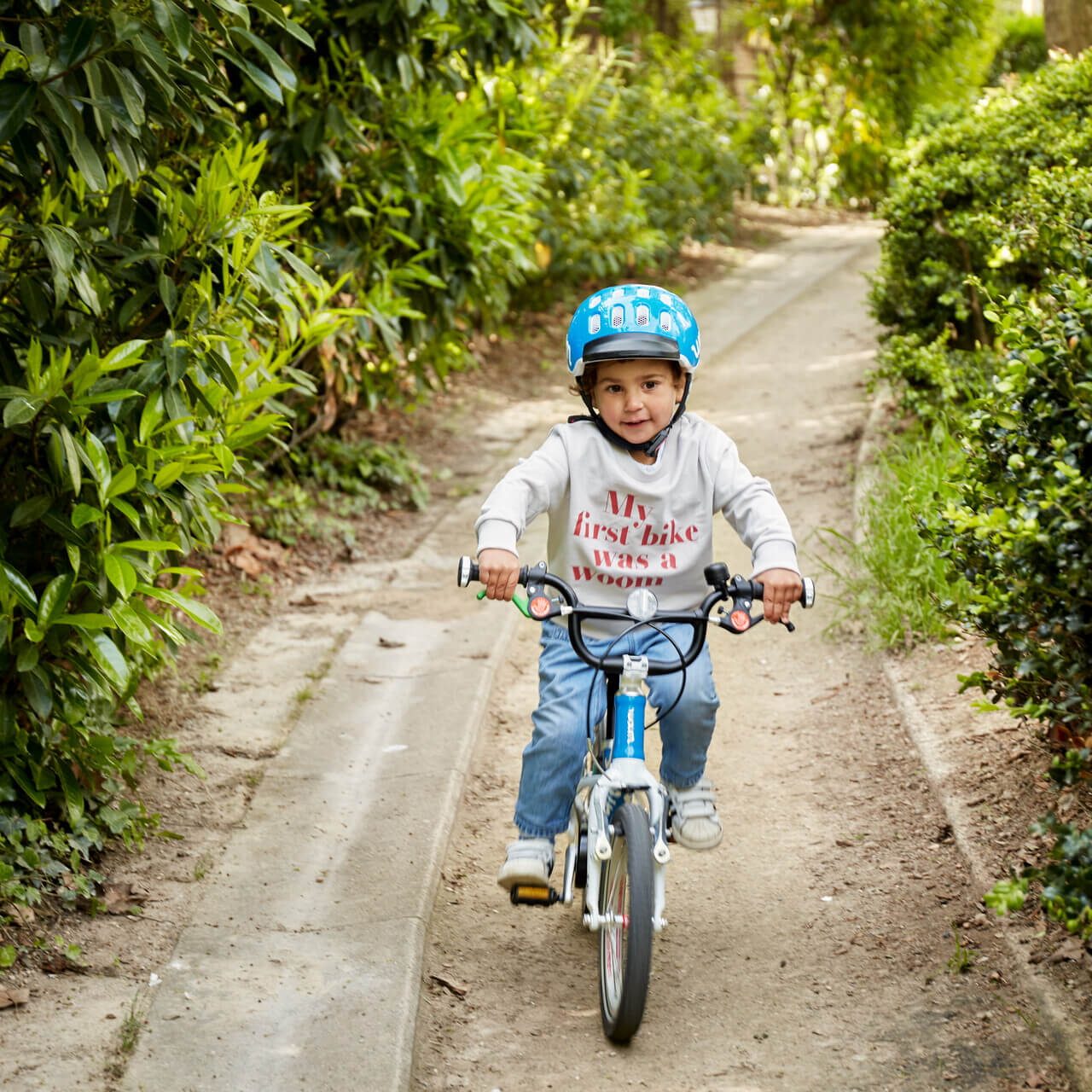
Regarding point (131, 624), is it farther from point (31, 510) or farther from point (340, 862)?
point (340, 862)

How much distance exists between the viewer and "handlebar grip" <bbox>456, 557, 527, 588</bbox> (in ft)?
9.49

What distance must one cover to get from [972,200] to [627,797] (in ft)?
15.2

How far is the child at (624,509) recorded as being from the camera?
10.9 ft

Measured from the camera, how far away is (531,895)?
3.40m

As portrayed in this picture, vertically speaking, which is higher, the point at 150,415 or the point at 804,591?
the point at 150,415

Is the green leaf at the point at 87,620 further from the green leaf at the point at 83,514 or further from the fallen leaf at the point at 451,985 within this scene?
the fallen leaf at the point at 451,985

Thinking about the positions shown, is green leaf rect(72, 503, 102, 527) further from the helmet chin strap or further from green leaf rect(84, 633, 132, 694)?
the helmet chin strap

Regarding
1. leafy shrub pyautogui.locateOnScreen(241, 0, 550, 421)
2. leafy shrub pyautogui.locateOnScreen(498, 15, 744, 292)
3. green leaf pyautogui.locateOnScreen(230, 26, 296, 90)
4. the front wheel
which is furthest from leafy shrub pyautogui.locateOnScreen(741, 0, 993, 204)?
the front wheel

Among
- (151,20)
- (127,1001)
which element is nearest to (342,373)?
(151,20)

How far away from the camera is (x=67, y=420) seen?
3398 mm

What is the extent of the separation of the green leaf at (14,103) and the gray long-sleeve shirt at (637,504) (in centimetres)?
146

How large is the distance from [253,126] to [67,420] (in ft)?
9.26

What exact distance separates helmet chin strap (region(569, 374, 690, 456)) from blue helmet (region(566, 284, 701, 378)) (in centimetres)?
14

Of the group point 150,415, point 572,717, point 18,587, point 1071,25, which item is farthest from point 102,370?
point 1071,25
